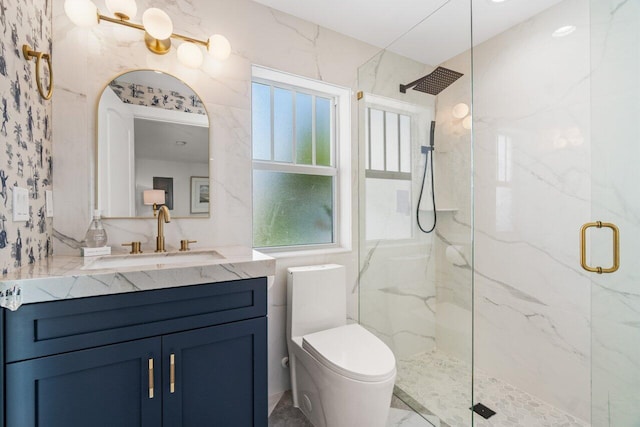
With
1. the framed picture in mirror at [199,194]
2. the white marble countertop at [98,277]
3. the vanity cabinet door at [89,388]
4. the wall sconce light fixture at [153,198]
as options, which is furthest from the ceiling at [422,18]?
the vanity cabinet door at [89,388]

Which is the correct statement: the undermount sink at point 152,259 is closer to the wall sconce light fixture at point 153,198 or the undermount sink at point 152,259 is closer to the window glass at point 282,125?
the wall sconce light fixture at point 153,198

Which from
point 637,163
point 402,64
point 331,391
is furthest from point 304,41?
point 331,391

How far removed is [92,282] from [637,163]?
189 cm

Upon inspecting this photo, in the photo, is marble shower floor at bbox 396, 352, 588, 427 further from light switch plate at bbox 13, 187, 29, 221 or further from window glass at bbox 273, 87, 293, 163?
light switch plate at bbox 13, 187, 29, 221

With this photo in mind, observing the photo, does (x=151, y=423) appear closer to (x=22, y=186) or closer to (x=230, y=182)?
(x=22, y=186)

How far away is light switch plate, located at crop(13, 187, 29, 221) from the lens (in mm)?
1002

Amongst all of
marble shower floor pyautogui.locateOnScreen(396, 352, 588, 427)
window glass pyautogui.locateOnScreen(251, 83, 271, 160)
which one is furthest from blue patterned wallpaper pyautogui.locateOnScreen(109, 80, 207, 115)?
marble shower floor pyautogui.locateOnScreen(396, 352, 588, 427)

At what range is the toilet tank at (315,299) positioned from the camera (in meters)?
1.74

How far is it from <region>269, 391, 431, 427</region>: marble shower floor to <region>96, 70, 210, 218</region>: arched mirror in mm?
1184

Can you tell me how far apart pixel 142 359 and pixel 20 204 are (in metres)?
0.67

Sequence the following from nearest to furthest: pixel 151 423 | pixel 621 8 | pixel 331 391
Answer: pixel 151 423, pixel 621 8, pixel 331 391

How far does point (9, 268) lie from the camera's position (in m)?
0.95

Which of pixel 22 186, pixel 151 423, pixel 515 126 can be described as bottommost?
pixel 151 423

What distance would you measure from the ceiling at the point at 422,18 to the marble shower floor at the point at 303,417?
Result: 6.77 feet
